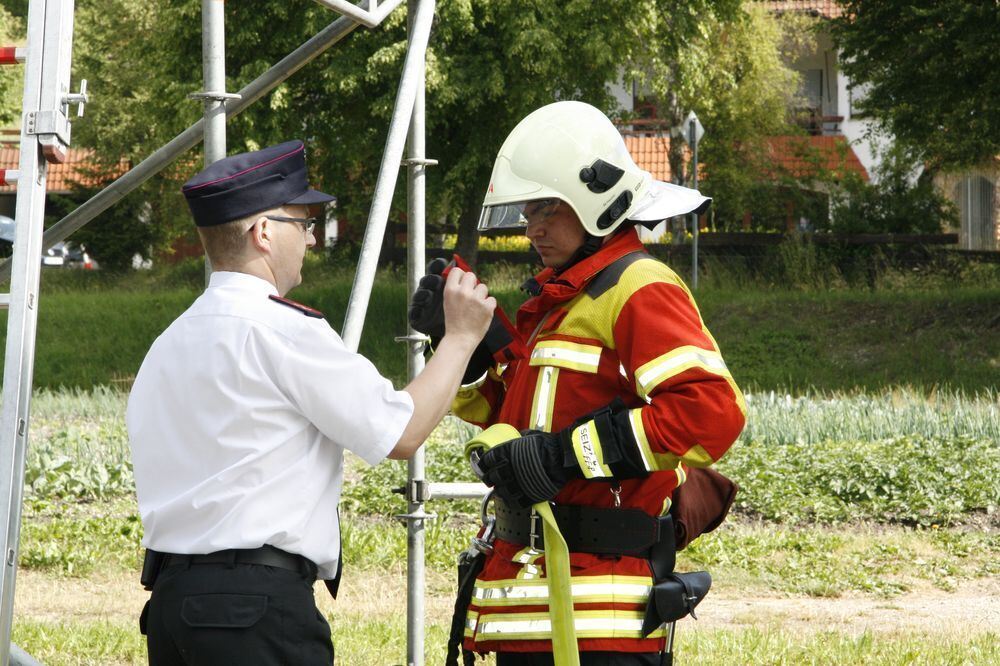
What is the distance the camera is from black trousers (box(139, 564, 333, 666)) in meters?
2.61

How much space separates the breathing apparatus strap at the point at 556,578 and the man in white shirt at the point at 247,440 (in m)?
0.33

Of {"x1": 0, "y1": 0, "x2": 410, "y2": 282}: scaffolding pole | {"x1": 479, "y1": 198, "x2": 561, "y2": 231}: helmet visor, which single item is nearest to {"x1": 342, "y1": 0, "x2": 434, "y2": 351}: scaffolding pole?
{"x1": 0, "y1": 0, "x2": 410, "y2": 282}: scaffolding pole

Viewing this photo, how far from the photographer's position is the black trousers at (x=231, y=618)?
261cm

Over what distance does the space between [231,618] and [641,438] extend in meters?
1.02

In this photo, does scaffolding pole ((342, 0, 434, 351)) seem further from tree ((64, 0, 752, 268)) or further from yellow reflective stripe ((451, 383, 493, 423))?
tree ((64, 0, 752, 268))

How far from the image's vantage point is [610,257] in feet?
10.5

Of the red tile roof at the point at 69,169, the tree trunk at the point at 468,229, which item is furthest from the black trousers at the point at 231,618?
the red tile roof at the point at 69,169

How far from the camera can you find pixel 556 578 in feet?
9.90

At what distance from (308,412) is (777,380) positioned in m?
14.5

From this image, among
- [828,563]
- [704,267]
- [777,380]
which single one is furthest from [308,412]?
[704,267]

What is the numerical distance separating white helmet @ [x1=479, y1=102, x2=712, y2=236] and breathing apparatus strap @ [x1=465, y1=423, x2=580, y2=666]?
2.01 ft

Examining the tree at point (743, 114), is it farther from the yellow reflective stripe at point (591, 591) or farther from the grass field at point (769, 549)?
the yellow reflective stripe at point (591, 591)

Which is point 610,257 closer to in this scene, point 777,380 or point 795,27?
point 777,380

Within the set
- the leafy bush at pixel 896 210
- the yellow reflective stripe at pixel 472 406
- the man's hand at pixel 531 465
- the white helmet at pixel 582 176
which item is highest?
the leafy bush at pixel 896 210
